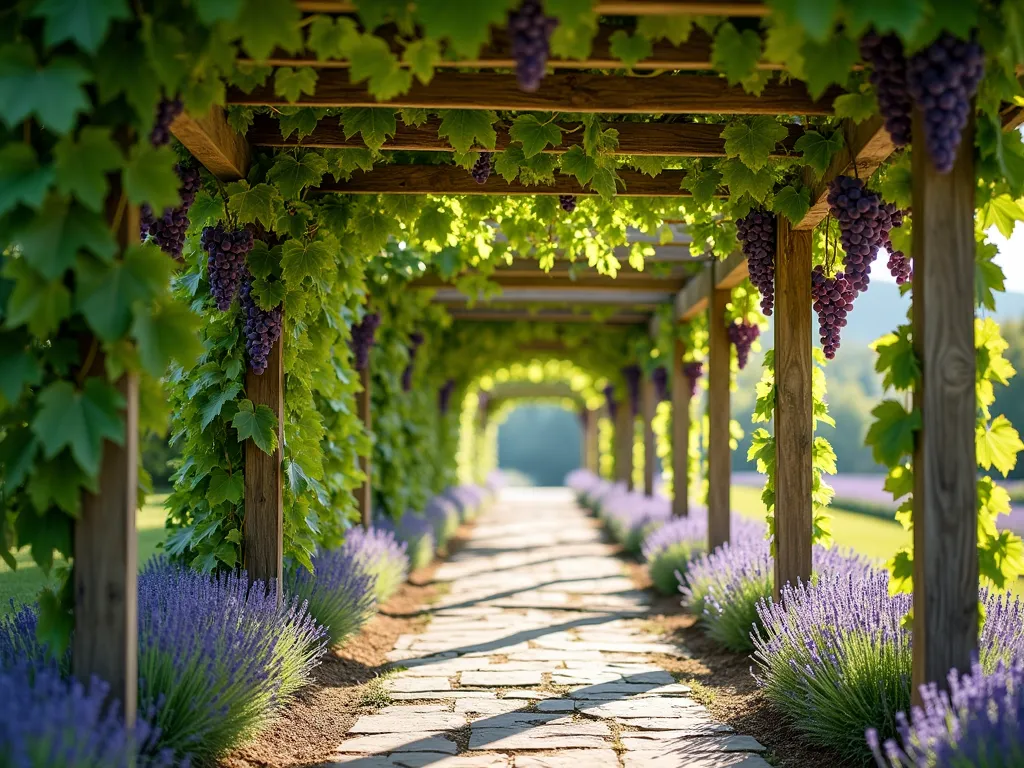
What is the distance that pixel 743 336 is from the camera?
6.63m

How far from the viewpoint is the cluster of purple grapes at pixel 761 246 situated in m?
4.48

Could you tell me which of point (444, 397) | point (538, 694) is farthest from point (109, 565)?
point (444, 397)

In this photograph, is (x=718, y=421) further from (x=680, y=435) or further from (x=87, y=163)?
(x=87, y=163)

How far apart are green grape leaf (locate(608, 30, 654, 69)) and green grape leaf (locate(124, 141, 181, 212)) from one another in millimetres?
1350

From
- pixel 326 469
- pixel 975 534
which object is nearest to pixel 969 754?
pixel 975 534

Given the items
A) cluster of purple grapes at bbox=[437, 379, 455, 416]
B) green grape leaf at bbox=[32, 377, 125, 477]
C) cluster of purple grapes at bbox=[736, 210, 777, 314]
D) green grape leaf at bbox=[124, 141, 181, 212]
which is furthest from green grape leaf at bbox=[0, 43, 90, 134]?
cluster of purple grapes at bbox=[437, 379, 455, 416]

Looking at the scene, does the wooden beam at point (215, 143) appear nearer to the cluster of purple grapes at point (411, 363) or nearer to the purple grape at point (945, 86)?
the purple grape at point (945, 86)

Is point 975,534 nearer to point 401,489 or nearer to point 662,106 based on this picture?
point 662,106

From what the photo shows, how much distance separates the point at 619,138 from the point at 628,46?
1132 millimetres

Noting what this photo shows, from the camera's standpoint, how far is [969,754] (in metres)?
2.26

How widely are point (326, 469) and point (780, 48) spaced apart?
12.8ft

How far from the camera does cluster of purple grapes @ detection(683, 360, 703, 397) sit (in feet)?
28.8

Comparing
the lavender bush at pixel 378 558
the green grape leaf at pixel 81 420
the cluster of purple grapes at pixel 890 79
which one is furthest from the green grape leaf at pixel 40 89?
the lavender bush at pixel 378 558

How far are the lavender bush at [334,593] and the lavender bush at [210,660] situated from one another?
29.0 inches
